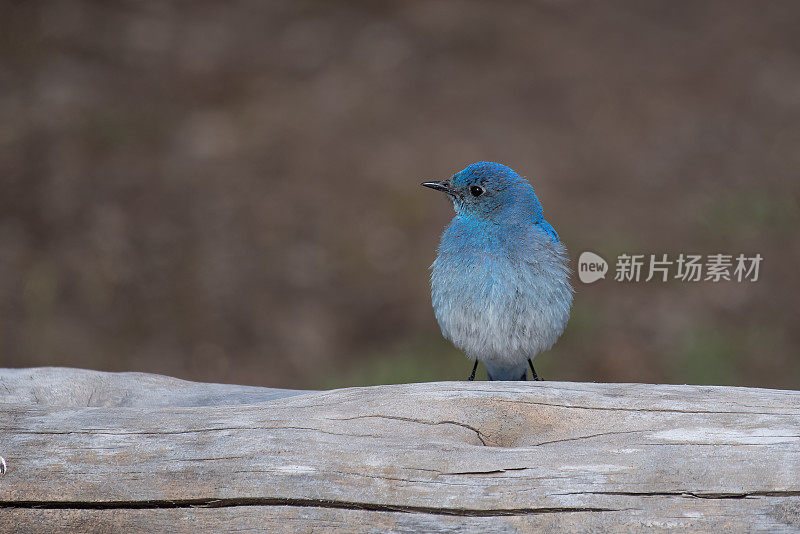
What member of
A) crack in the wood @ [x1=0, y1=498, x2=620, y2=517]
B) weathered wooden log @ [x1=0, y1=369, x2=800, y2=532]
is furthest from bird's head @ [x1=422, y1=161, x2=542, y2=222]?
crack in the wood @ [x1=0, y1=498, x2=620, y2=517]

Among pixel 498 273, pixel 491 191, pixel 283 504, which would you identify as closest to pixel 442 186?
pixel 491 191

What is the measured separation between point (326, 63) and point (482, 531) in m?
9.12

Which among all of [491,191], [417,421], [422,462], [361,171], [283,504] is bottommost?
[283,504]

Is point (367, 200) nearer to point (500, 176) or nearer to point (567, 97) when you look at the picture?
point (567, 97)

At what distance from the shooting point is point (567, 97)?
35.3 feet

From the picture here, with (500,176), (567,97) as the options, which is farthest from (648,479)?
(567,97)

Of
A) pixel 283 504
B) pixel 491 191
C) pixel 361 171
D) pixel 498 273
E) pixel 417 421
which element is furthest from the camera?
pixel 361 171

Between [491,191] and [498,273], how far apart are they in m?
0.48

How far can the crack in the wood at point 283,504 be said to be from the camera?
118 inches

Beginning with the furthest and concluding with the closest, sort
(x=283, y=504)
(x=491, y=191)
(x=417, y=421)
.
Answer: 1. (x=491, y=191)
2. (x=417, y=421)
3. (x=283, y=504)

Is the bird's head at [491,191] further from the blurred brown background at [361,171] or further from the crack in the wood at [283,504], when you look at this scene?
the blurred brown background at [361,171]

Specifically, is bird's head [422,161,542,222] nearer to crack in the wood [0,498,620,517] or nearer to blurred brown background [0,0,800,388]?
crack in the wood [0,498,620,517]

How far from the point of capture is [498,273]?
431 centimetres

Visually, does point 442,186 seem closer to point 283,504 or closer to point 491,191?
point 491,191
